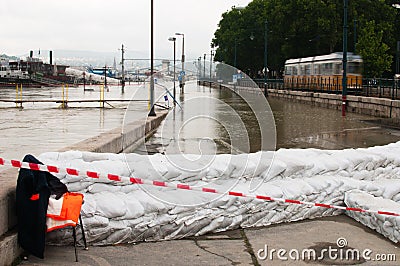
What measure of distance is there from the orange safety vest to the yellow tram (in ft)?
116

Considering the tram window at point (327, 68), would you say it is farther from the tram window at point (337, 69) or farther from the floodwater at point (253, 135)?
the floodwater at point (253, 135)

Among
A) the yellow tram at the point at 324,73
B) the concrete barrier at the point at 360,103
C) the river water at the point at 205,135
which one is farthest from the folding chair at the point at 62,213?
the yellow tram at the point at 324,73

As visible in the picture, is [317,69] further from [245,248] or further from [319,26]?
[245,248]

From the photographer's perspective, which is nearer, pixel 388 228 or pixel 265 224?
pixel 388 228

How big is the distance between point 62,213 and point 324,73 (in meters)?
42.9

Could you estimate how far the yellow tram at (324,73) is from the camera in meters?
42.3

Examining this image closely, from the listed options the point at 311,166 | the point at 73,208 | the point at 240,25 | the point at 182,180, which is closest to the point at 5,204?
the point at 73,208

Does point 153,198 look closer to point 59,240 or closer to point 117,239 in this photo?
point 117,239

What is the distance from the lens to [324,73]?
46312mm

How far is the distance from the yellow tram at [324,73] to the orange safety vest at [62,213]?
35.4 m

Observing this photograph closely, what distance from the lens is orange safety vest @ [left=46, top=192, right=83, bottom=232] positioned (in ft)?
17.5

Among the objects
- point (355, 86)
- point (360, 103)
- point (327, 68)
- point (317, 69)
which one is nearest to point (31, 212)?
point (360, 103)

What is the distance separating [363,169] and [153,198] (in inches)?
130

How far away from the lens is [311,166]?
7.48 m
